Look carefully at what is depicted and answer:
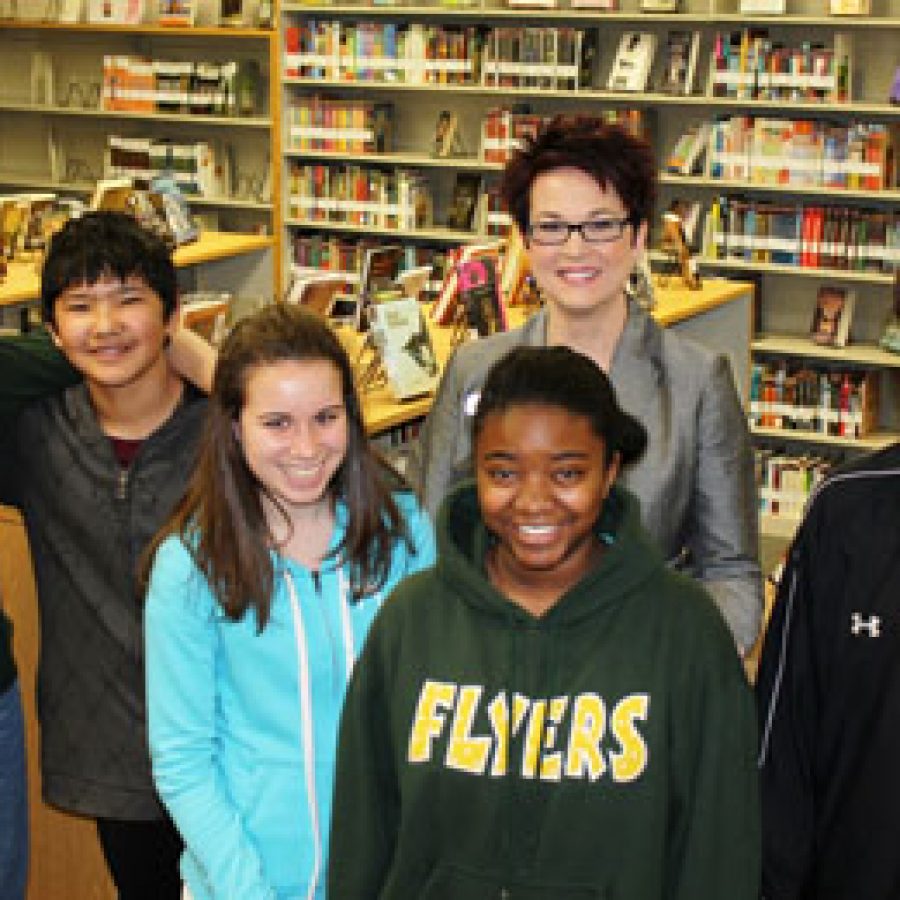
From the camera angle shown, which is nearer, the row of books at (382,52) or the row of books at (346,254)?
the row of books at (382,52)

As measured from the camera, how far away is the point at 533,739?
1679mm

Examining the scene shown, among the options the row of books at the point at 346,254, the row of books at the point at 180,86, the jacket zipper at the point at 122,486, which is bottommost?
the row of books at the point at 346,254

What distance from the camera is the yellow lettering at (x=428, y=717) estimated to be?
5.58 feet

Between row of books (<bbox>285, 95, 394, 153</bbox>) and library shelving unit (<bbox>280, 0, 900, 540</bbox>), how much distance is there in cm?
4

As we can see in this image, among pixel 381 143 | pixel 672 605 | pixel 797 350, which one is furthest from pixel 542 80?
pixel 672 605

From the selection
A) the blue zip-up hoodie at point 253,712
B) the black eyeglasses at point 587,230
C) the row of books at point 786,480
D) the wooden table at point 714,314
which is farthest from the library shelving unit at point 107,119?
the blue zip-up hoodie at point 253,712

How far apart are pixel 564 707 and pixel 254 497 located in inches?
20.9

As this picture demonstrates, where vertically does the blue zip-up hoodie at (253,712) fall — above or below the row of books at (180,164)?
below

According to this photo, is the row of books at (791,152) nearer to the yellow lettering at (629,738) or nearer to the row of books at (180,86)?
the row of books at (180,86)

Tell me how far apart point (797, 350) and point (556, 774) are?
17.2 feet

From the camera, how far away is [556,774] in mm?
1671

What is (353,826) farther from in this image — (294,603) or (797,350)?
(797,350)

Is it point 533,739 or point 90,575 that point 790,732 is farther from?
point 90,575

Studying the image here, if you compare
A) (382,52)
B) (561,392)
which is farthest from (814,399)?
(561,392)
